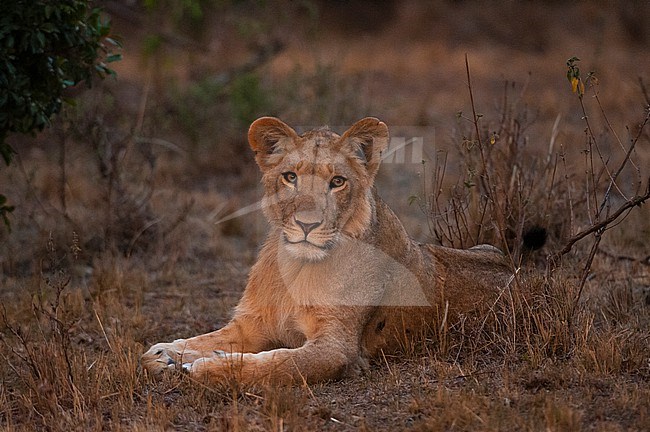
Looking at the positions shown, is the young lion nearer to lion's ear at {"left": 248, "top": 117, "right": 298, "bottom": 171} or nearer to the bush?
lion's ear at {"left": 248, "top": 117, "right": 298, "bottom": 171}

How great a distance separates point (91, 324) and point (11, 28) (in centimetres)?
184

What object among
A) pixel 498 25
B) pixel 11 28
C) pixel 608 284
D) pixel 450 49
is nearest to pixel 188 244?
pixel 11 28

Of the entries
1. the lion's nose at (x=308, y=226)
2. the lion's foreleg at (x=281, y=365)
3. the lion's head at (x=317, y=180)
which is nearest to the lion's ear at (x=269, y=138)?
→ the lion's head at (x=317, y=180)

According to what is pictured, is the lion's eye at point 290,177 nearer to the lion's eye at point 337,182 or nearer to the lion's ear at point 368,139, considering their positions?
the lion's eye at point 337,182

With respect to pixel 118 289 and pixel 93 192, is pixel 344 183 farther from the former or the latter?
pixel 93 192

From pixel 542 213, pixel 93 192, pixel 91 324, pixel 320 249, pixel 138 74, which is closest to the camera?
pixel 320 249

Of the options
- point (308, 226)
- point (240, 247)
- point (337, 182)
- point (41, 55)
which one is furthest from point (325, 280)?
point (240, 247)

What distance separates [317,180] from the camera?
497cm

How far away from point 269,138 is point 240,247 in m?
3.70

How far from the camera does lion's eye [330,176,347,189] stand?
5.00m

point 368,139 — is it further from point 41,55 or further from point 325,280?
point 41,55

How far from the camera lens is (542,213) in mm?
6672

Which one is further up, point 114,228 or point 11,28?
point 11,28

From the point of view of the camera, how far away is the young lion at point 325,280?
4.82m
